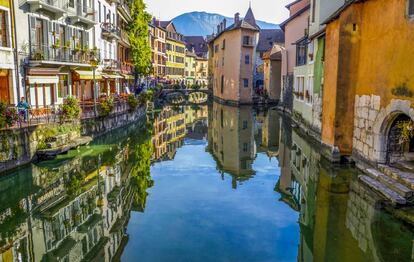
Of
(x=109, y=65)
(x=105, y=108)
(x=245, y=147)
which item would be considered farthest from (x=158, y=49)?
(x=245, y=147)

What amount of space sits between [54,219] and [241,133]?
63.9 feet

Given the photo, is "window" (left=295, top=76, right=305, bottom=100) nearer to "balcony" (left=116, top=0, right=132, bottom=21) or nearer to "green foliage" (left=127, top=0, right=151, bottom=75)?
"balcony" (left=116, top=0, right=132, bottom=21)

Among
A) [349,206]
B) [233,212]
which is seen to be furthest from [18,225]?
[349,206]

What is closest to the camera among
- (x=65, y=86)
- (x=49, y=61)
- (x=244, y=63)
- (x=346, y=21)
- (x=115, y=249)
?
(x=115, y=249)

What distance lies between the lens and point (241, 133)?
29.5 meters

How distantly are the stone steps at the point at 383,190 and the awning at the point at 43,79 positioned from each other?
18.5m

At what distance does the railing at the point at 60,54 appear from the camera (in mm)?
22000

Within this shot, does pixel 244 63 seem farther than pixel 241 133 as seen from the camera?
Yes

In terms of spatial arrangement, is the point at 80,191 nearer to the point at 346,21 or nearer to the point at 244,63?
the point at 346,21

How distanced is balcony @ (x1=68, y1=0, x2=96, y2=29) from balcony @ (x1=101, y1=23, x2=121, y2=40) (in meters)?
3.26

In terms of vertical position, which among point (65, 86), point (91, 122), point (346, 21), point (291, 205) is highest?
point (346, 21)

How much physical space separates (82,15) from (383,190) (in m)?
25.5

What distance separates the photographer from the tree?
150 ft

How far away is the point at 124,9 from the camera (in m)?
42.5
